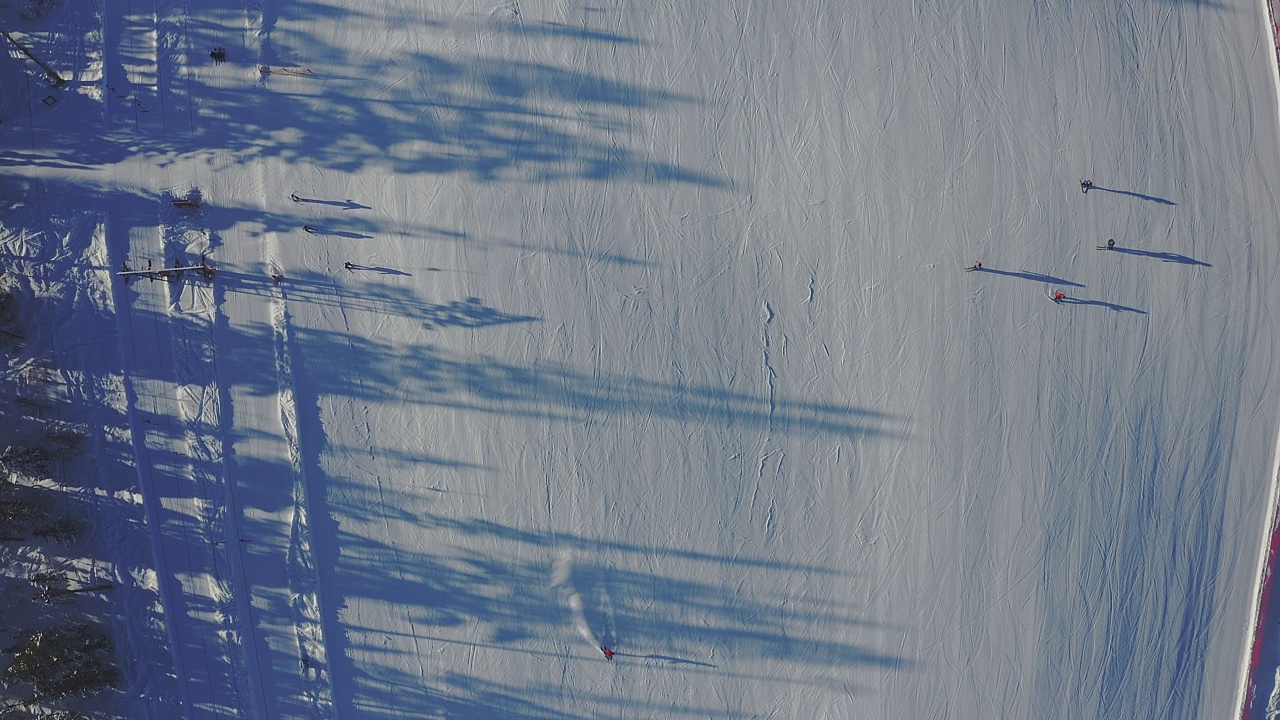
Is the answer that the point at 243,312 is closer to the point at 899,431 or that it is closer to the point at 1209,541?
the point at 899,431

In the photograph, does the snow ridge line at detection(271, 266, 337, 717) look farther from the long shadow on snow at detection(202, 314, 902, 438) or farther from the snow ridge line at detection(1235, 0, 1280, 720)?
the snow ridge line at detection(1235, 0, 1280, 720)

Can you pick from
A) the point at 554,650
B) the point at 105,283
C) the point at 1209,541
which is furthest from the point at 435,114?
the point at 1209,541

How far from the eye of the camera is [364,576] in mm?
13016

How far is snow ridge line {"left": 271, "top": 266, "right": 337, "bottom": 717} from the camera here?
1295 centimetres

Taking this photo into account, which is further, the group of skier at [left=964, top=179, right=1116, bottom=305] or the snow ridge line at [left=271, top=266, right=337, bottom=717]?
the group of skier at [left=964, top=179, right=1116, bottom=305]

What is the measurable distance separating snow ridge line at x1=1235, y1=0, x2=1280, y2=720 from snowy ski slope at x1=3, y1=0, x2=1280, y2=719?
14 cm

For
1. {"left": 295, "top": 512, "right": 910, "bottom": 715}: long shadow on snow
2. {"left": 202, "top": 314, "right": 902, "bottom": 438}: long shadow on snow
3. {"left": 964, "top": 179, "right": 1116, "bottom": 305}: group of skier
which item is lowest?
{"left": 295, "top": 512, "right": 910, "bottom": 715}: long shadow on snow

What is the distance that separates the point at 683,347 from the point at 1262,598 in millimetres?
8700

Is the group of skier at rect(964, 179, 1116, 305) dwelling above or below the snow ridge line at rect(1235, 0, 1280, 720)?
above

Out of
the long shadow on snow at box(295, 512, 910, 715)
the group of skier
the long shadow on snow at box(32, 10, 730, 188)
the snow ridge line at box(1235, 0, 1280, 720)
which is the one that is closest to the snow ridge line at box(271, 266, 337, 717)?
the long shadow on snow at box(295, 512, 910, 715)

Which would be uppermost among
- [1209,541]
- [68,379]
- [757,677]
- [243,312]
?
[243,312]

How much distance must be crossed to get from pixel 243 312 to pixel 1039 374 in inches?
432

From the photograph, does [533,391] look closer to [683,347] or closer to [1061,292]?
[683,347]

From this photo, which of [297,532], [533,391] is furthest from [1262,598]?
[297,532]
